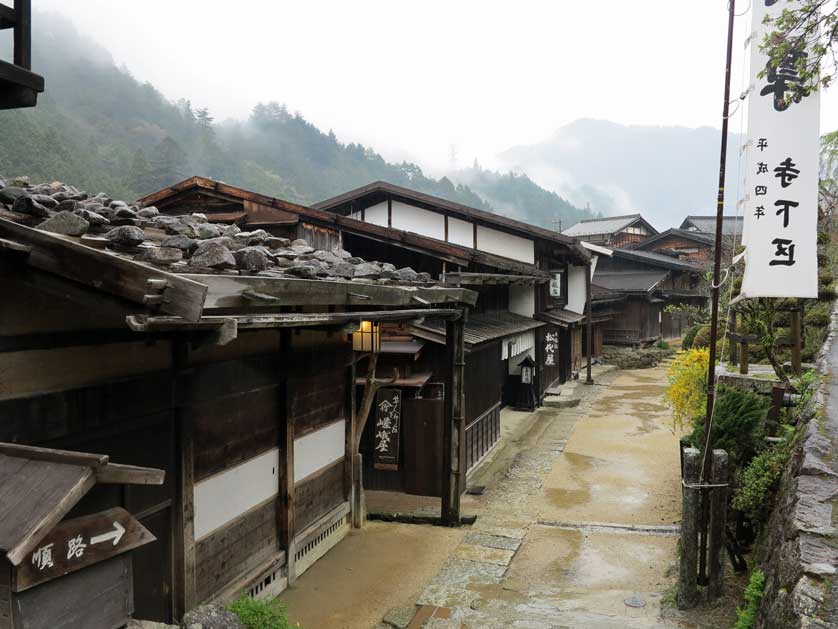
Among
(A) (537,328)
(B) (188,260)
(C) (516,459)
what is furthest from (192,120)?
(B) (188,260)

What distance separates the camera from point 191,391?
6082mm

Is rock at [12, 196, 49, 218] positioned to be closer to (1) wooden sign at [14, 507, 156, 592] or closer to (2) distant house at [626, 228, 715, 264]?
(1) wooden sign at [14, 507, 156, 592]

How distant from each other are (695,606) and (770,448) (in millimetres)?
2719

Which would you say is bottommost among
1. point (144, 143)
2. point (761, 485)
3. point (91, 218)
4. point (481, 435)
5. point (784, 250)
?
point (481, 435)

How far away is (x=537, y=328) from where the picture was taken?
2244 cm

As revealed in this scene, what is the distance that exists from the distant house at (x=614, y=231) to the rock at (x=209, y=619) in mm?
50891

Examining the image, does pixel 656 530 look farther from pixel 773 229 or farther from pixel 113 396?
pixel 113 396

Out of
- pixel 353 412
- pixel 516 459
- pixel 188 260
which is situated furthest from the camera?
pixel 516 459

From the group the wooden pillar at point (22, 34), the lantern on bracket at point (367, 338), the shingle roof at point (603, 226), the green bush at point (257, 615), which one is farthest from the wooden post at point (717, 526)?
the shingle roof at point (603, 226)

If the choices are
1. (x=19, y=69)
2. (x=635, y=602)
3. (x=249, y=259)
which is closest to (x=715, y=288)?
(x=635, y=602)

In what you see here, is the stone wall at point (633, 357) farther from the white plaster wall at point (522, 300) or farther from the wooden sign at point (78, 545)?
the wooden sign at point (78, 545)

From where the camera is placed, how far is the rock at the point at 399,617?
7336 mm

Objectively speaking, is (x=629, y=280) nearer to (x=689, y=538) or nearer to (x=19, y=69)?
(x=689, y=538)

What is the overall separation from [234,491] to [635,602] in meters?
5.34
